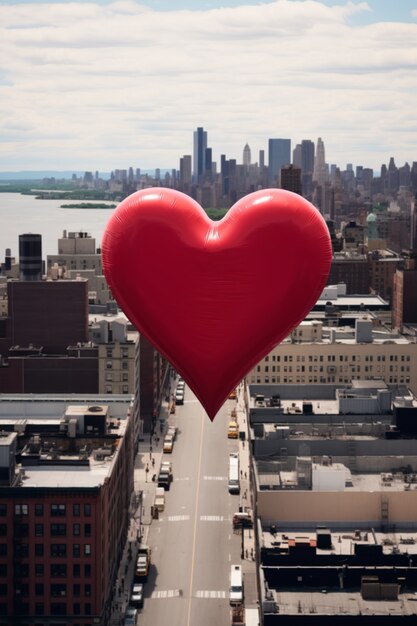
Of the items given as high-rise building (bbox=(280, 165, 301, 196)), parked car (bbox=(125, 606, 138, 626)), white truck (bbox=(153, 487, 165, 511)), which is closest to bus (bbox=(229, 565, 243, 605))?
parked car (bbox=(125, 606, 138, 626))

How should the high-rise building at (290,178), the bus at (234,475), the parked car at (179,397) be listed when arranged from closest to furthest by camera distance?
the bus at (234,475)
the parked car at (179,397)
the high-rise building at (290,178)

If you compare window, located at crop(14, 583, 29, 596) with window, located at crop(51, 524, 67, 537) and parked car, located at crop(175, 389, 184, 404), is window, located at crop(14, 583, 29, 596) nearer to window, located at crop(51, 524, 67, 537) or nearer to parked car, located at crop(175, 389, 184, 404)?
window, located at crop(51, 524, 67, 537)

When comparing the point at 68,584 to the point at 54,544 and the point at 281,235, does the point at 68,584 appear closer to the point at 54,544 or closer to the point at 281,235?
the point at 54,544

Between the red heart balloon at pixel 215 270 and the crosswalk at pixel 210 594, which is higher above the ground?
the red heart balloon at pixel 215 270

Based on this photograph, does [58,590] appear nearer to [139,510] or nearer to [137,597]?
[137,597]

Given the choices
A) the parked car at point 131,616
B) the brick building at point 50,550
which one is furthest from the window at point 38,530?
the parked car at point 131,616

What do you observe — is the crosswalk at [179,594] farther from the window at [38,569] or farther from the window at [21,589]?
the window at [21,589]
